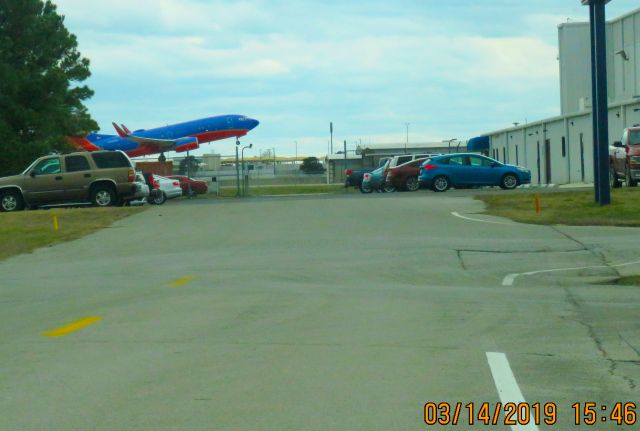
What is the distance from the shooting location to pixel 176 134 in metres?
72.6

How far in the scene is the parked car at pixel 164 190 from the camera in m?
39.2

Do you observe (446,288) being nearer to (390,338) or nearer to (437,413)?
(390,338)

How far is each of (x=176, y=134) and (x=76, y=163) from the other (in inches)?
1582

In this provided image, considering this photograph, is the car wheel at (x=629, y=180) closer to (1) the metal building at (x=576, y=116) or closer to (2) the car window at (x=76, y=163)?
(1) the metal building at (x=576, y=116)

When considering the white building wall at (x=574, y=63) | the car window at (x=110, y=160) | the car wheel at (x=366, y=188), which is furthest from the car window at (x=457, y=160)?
the white building wall at (x=574, y=63)

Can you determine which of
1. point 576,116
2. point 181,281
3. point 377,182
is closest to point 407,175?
point 377,182

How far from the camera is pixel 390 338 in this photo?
9281 millimetres

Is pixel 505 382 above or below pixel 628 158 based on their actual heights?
below

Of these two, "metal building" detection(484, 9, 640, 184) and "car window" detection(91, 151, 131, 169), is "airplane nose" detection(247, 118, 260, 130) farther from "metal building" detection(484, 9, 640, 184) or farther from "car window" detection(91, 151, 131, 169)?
"car window" detection(91, 151, 131, 169)

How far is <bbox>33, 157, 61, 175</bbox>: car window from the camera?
3272 cm

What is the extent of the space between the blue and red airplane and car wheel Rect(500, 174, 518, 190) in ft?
107

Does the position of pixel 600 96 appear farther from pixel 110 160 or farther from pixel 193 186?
pixel 193 186

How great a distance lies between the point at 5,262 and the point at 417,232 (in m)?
7.95

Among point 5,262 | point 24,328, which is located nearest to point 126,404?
point 24,328
